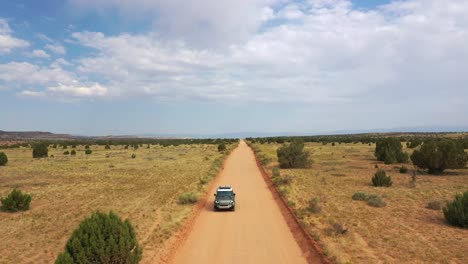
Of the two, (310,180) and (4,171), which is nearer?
(310,180)

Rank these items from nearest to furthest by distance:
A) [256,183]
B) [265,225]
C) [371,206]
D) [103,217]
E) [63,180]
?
[103,217], [265,225], [371,206], [256,183], [63,180]

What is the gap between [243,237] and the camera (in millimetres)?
15250

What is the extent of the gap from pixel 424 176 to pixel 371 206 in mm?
15963

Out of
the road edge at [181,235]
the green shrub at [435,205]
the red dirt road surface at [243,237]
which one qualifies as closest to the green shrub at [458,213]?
the green shrub at [435,205]

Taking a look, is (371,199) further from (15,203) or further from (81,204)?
(15,203)

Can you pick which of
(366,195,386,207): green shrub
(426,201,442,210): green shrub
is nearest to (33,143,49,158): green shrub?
(366,195,386,207): green shrub

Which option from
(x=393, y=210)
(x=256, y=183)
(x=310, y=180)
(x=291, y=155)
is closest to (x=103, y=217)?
(x=393, y=210)

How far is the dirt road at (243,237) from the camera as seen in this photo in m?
12.9

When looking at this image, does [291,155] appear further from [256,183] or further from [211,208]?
[211,208]

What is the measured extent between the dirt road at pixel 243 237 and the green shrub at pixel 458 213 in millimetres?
7402

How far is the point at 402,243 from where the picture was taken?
47.4 ft

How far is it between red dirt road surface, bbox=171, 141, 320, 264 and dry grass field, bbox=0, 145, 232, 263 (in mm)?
1208

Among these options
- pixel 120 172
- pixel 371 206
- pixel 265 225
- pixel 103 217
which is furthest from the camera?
pixel 120 172

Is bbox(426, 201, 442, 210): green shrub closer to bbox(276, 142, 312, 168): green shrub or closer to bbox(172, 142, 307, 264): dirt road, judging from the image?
bbox(172, 142, 307, 264): dirt road
